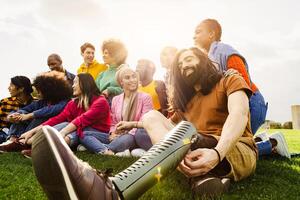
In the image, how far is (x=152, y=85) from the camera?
6504 mm

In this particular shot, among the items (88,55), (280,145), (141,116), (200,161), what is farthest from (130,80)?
(200,161)

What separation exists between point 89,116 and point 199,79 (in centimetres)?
281

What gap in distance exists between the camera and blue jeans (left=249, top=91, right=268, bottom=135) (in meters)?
4.40

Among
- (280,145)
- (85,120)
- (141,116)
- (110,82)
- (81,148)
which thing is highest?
(110,82)

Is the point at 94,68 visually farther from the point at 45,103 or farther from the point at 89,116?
the point at 89,116

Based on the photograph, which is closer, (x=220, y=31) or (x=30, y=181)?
(x=30, y=181)

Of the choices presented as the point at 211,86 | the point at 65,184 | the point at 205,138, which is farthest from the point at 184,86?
the point at 65,184

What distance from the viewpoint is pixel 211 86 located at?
10.2 ft

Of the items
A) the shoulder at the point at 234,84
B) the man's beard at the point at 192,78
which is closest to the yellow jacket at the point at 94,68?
the man's beard at the point at 192,78

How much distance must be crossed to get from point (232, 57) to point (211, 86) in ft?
5.26

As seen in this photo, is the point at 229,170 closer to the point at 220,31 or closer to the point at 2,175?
the point at 2,175

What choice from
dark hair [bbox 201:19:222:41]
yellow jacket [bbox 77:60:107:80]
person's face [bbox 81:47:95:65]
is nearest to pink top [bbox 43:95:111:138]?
yellow jacket [bbox 77:60:107:80]

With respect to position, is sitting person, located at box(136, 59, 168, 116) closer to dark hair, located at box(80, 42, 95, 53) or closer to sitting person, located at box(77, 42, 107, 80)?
sitting person, located at box(77, 42, 107, 80)

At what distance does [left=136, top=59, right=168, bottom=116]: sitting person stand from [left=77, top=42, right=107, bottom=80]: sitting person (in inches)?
36.8
